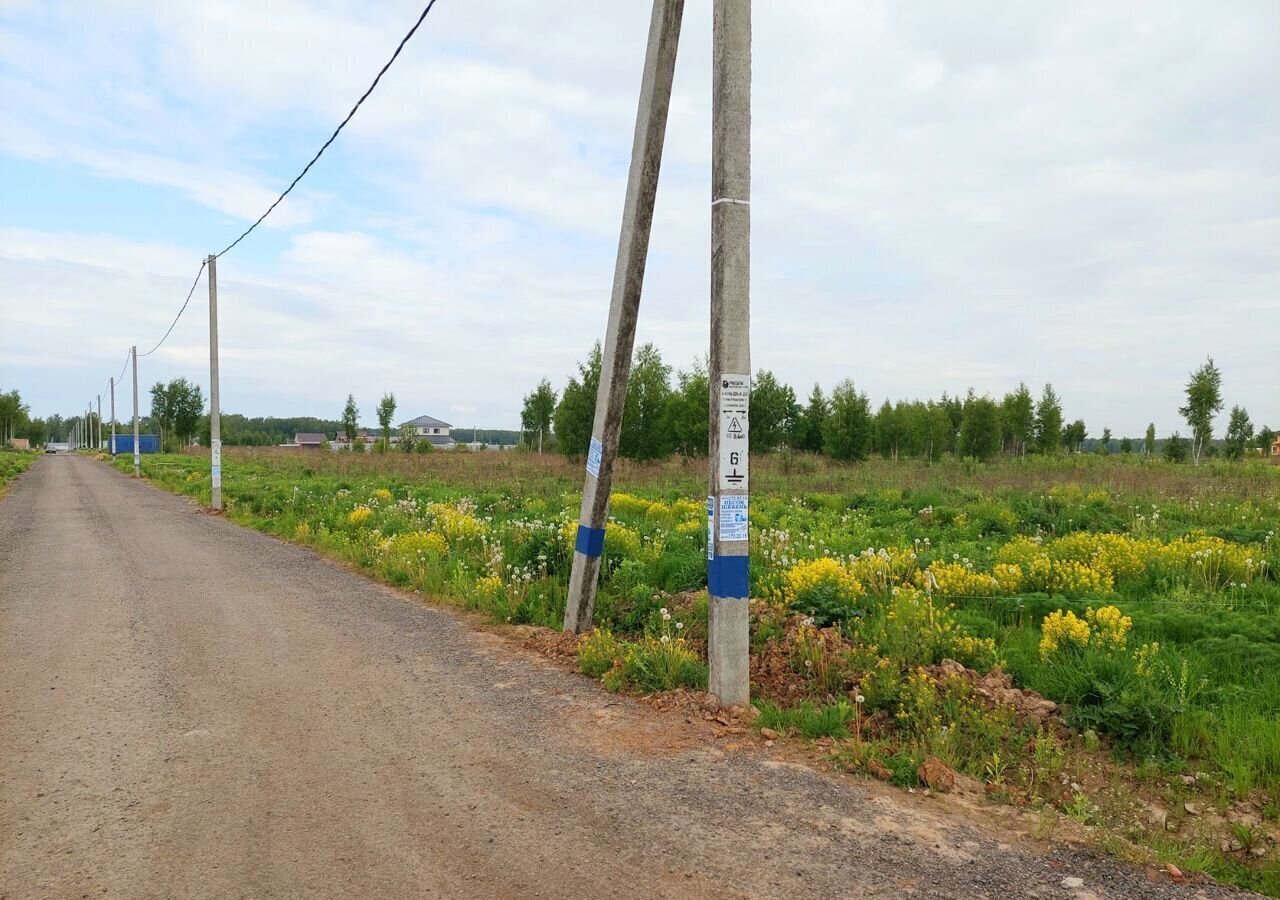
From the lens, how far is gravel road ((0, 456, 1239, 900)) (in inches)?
133

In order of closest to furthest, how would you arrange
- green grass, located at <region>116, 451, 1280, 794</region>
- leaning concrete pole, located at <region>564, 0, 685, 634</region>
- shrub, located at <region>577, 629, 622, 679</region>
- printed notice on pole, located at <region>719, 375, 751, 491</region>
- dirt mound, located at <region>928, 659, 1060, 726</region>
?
1. green grass, located at <region>116, 451, 1280, 794</region>
2. dirt mound, located at <region>928, 659, 1060, 726</region>
3. printed notice on pole, located at <region>719, 375, 751, 491</region>
4. shrub, located at <region>577, 629, 622, 679</region>
5. leaning concrete pole, located at <region>564, 0, 685, 634</region>

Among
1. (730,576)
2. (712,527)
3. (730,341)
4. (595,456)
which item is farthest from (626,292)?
(730,576)

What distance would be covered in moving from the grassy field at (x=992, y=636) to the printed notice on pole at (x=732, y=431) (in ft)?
4.88

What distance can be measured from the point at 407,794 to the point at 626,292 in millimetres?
4267

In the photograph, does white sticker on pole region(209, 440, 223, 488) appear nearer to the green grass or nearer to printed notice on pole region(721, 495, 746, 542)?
the green grass

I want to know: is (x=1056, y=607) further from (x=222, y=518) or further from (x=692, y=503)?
(x=222, y=518)

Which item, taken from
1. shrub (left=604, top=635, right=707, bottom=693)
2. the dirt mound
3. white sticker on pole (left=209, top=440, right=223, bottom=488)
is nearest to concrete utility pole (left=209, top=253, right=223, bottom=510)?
white sticker on pole (left=209, top=440, right=223, bottom=488)

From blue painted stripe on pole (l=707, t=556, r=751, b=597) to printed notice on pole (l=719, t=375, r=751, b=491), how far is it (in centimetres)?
47

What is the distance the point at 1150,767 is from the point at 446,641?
541cm

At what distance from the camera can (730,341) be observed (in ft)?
17.7

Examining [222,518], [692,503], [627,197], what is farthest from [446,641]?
[222,518]

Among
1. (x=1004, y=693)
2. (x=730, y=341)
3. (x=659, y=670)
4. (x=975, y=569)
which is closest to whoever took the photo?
(x=1004, y=693)

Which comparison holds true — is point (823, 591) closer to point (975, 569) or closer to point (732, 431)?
point (975, 569)

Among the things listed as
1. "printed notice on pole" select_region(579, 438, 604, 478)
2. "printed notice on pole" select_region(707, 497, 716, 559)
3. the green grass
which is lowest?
the green grass
